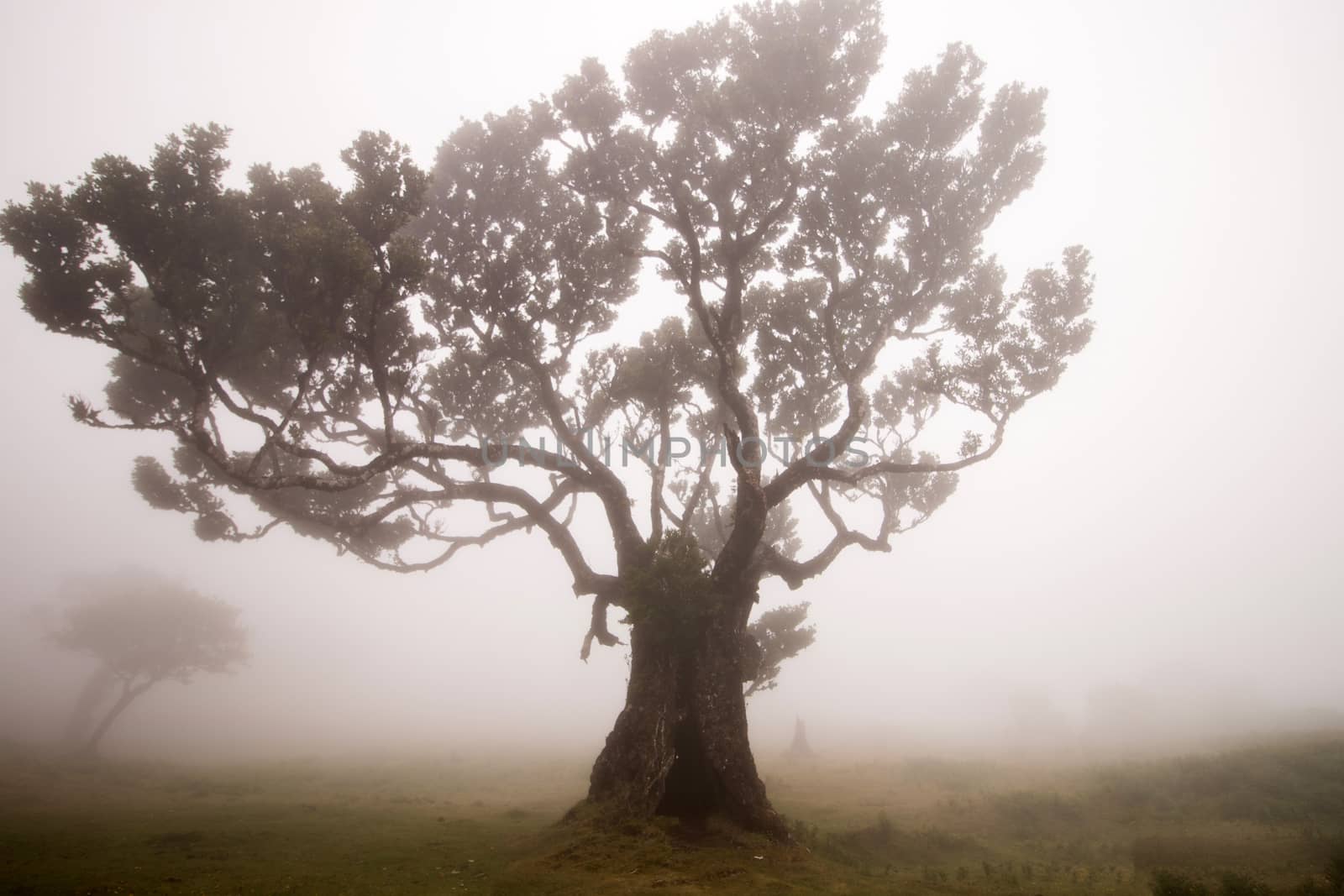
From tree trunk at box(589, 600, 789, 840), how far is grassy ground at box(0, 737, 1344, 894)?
0.93m

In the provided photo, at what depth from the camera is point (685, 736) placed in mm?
15062

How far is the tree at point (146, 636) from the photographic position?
4412cm

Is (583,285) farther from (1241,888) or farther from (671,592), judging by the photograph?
(1241,888)

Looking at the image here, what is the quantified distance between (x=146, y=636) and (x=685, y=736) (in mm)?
51348

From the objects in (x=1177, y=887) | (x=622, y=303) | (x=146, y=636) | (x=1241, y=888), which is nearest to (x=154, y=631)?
(x=146, y=636)

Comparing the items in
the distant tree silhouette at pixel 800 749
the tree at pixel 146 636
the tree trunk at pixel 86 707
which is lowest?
the distant tree silhouette at pixel 800 749

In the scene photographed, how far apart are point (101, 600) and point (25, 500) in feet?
368

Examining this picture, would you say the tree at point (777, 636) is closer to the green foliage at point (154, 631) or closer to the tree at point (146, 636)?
the tree at point (146, 636)

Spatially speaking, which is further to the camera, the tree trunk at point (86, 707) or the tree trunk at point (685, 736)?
the tree trunk at point (86, 707)

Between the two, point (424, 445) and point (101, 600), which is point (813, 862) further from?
point (101, 600)

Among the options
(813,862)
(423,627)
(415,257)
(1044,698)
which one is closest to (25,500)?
(423,627)

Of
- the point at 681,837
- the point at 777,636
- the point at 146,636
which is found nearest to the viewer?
the point at 681,837

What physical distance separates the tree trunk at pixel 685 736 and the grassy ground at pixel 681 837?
0.93 m

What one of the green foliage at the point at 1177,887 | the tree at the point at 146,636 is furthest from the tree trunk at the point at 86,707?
the green foliage at the point at 1177,887
